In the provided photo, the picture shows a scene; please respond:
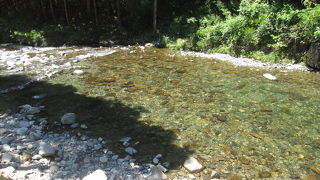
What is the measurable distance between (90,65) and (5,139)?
269 inches

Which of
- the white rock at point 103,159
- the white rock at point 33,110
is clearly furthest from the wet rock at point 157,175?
the white rock at point 33,110

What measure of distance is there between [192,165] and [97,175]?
5.21ft

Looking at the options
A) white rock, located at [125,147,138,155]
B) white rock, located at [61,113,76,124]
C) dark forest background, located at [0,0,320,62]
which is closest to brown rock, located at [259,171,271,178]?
white rock, located at [125,147,138,155]

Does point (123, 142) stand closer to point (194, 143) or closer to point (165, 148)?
point (165, 148)

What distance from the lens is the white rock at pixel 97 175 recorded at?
12.7ft

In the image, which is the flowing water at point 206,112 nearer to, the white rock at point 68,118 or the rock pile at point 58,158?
the white rock at point 68,118

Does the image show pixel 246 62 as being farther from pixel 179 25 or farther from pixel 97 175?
pixel 97 175

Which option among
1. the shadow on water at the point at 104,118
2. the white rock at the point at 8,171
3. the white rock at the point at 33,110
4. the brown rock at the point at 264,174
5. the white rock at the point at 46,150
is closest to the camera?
the white rock at the point at 8,171

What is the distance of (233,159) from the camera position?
4.74 metres

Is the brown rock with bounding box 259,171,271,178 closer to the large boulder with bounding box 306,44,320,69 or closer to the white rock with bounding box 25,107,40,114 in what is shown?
the white rock with bounding box 25,107,40,114

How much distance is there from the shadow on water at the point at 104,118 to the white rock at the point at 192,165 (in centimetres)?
11

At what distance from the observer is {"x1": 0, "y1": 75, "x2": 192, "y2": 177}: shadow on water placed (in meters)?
4.93

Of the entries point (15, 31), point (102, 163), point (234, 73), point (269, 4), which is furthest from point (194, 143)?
point (15, 31)

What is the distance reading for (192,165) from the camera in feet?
14.5
